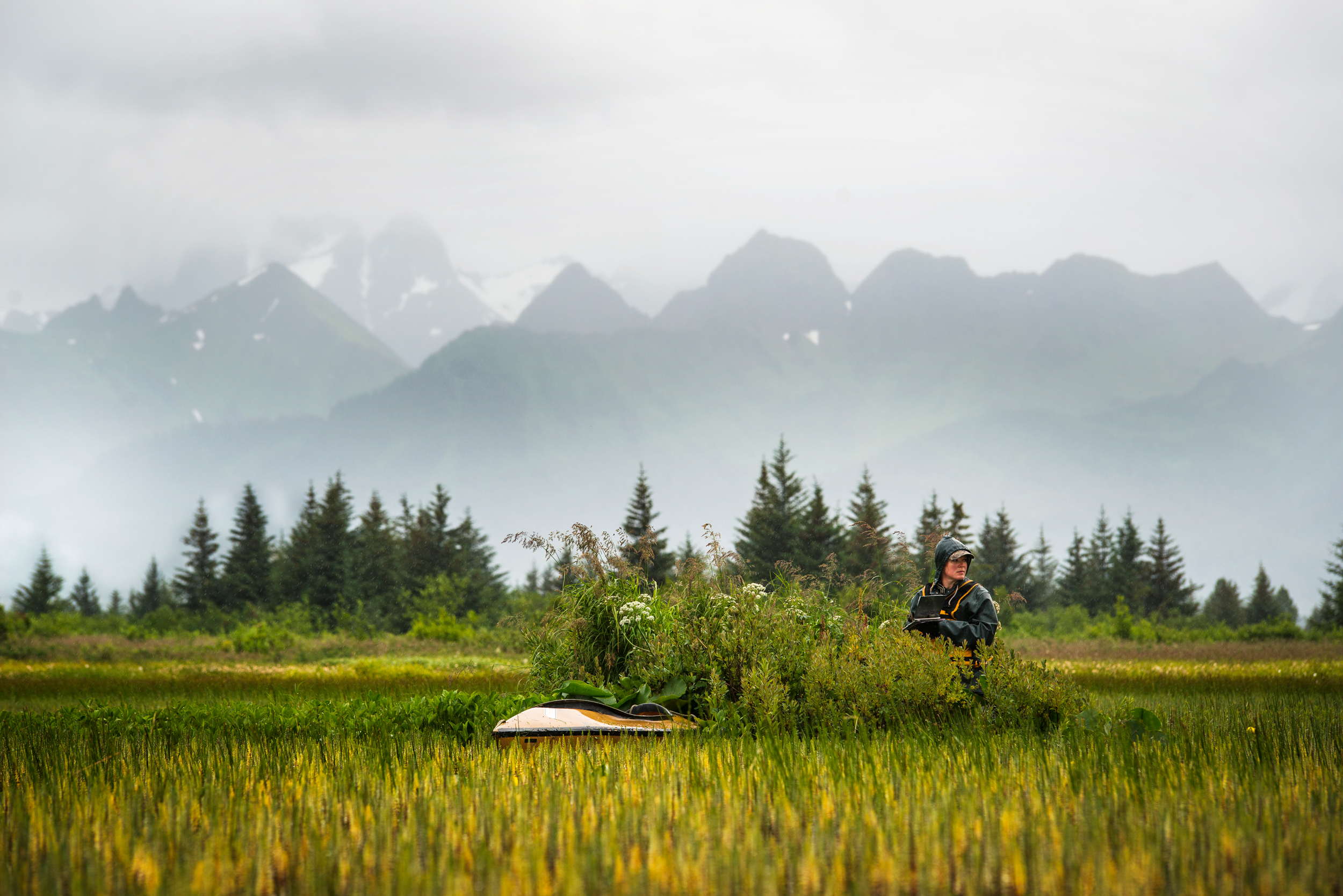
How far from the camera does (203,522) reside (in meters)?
54.4

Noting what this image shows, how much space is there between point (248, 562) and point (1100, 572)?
60932 millimetres

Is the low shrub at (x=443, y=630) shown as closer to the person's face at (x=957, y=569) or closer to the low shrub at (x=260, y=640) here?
the low shrub at (x=260, y=640)

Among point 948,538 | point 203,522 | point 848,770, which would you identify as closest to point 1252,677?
point 948,538

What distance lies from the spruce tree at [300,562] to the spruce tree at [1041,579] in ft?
136

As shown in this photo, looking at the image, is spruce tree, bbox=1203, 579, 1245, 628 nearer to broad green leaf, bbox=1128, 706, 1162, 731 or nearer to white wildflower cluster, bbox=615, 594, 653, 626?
white wildflower cluster, bbox=615, 594, 653, 626

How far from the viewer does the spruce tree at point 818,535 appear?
137 ft

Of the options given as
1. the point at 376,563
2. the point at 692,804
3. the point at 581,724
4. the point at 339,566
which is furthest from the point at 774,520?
the point at 692,804

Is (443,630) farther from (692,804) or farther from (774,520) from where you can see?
(692,804)

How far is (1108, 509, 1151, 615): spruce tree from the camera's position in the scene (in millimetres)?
52125

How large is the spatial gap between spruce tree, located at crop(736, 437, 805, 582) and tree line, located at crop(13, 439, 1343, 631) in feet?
0.27

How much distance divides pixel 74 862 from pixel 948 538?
589 centimetres

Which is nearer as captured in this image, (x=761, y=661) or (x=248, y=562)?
(x=761, y=661)

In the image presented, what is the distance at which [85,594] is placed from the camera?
77.6m

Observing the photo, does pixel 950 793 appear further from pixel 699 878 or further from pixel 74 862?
pixel 74 862
